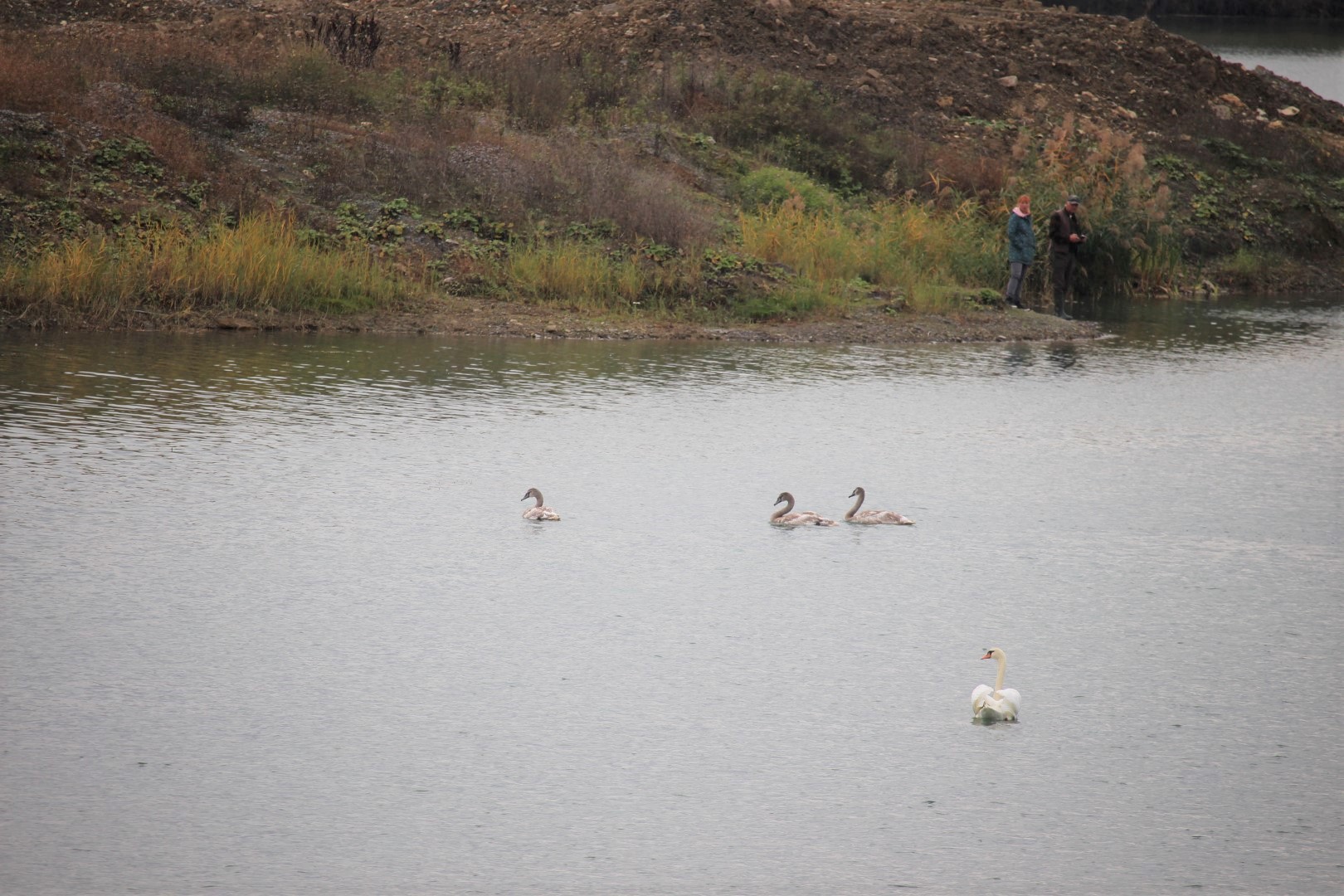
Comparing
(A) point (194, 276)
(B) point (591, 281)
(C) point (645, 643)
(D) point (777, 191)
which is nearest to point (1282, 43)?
(D) point (777, 191)

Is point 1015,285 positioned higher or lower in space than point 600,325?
higher

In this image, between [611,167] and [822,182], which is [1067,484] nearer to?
[611,167]

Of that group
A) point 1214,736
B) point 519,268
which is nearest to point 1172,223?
point 519,268

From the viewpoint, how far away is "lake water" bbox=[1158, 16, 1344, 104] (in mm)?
52188

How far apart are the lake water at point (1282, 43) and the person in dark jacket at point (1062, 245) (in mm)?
27415

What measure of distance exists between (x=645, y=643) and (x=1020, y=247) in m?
16.3

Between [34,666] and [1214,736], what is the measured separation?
5.18 m

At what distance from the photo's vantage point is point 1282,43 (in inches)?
2336

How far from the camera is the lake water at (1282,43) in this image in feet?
171

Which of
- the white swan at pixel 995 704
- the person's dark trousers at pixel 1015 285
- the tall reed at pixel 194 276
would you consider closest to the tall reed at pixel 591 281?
the tall reed at pixel 194 276

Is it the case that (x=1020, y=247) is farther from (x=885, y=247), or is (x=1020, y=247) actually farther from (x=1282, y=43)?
(x=1282, y=43)

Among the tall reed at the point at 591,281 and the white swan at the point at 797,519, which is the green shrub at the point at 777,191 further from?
the white swan at the point at 797,519

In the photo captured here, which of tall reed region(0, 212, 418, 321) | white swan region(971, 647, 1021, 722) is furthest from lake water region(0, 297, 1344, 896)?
tall reed region(0, 212, 418, 321)

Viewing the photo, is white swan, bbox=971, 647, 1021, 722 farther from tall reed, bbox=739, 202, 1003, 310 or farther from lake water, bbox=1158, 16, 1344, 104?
lake water, bbox=1158, 16, 1344, 104
